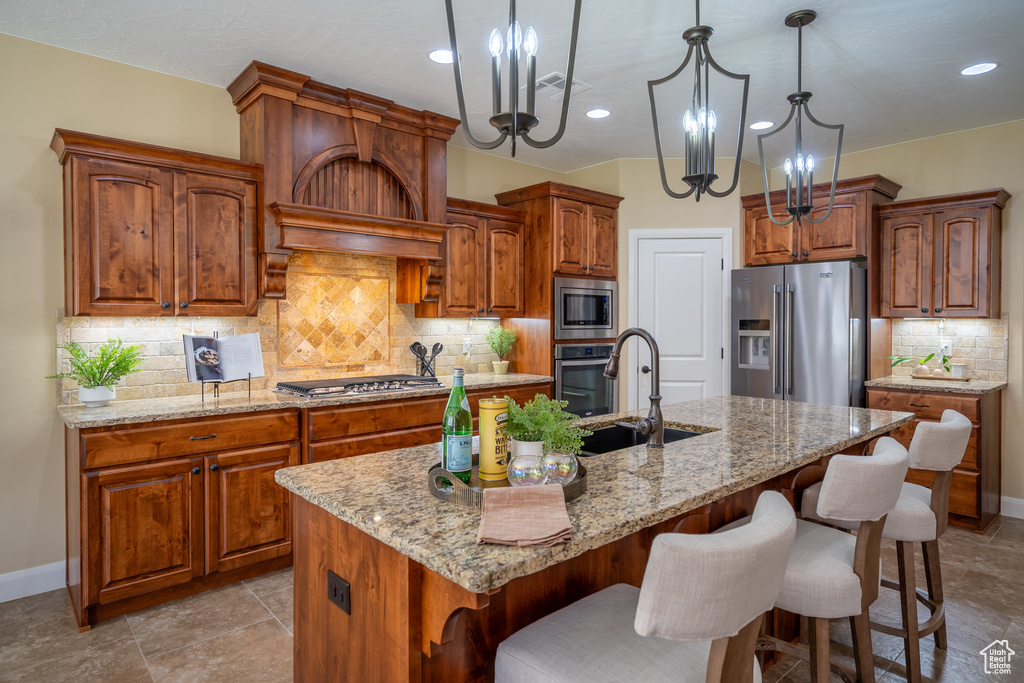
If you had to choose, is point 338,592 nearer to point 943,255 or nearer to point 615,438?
point 615,438

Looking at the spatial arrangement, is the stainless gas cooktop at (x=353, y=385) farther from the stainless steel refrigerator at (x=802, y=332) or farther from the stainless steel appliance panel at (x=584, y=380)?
the stainless steel refrigerator at (x=802, y=332)

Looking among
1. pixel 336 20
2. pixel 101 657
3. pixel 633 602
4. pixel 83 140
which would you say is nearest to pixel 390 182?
pixel 336 20

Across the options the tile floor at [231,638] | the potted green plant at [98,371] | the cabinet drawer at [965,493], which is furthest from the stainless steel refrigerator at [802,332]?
the potted green plant at [98,371]

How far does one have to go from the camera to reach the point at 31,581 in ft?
9.92

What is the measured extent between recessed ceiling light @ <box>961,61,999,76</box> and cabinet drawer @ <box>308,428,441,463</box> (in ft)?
12.2

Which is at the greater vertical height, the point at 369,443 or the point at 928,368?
the point at 928,368

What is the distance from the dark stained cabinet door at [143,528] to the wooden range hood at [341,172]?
1150 mm

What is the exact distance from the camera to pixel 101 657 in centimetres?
244

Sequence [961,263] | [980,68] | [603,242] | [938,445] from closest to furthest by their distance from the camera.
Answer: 1. [938,445]
2. [980,68]
3. [961,263]
4. [603,242]

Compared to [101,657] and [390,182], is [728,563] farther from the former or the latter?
[390,182]

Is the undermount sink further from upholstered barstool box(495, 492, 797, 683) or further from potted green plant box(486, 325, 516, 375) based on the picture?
potted green plant box(486, 325, 516, 375)

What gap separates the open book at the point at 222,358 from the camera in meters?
3.13

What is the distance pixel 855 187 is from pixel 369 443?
3934mm

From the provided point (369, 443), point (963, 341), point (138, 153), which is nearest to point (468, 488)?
point (369, 443)
